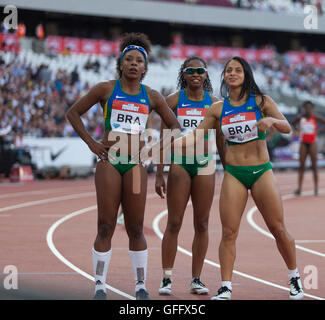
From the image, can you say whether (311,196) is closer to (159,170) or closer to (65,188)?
(65,188)

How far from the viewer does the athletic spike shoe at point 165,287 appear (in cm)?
675

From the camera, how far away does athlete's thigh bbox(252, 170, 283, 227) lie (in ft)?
21.0

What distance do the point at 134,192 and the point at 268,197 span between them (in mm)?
1283

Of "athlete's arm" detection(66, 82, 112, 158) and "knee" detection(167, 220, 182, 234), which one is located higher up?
"athlete's arm" detection(66, 82, 112, 158)

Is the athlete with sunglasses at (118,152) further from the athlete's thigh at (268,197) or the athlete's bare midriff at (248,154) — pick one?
the athlete's thigh at (268,197)

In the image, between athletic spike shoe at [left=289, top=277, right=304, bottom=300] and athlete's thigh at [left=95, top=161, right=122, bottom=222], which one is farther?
athletic spike shoe at [left=289, top=277, right=304, bottom=300]

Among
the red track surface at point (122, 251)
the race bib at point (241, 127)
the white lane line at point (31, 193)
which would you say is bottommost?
the white lane line at point (31, 193)

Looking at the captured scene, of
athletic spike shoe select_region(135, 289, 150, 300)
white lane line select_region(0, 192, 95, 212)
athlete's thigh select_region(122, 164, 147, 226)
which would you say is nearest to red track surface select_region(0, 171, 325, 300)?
white lane line select_region(0, 192, 95, 212)

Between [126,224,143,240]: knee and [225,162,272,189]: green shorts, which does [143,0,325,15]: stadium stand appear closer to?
[225,162,272,189]: green shorts

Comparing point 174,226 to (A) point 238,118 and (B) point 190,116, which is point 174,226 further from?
(A) point 238,118

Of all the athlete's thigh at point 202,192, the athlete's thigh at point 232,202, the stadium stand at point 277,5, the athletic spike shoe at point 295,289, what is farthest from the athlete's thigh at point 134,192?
the stadium stand at point 277,5

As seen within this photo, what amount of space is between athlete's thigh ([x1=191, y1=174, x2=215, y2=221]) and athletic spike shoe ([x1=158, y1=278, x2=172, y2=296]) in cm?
74

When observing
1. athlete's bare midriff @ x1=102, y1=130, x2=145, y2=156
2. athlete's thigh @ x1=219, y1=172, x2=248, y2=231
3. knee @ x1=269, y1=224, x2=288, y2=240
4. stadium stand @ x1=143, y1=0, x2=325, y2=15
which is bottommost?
knee @ x1=269, y1=224, x2=288, y2=240

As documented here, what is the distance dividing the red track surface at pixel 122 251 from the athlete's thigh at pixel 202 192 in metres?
0.85
